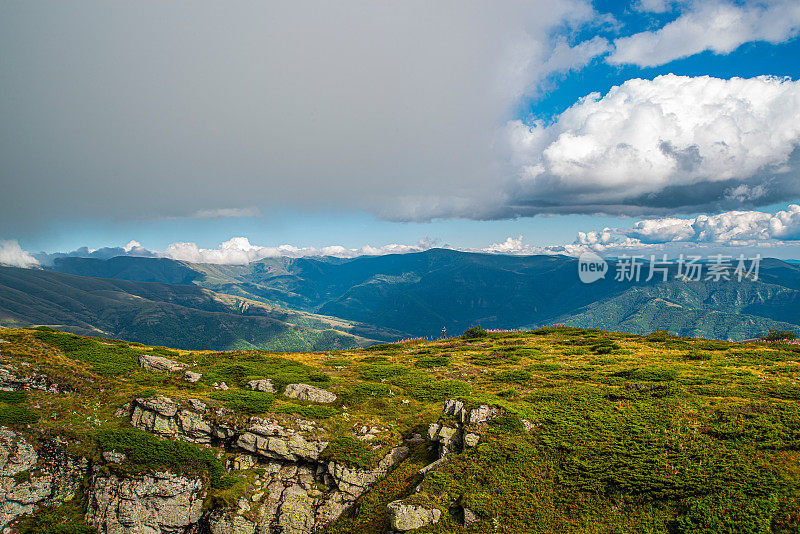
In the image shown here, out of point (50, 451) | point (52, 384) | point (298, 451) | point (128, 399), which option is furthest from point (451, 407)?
point (52, 384)

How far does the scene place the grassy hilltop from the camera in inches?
544

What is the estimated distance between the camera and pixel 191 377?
2794cm

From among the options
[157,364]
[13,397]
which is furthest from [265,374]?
[13,397]

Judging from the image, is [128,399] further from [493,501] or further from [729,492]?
[729,492]

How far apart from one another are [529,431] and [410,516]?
7.78 m

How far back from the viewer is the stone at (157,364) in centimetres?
3006

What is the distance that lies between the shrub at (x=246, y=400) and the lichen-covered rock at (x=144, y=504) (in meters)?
4.83

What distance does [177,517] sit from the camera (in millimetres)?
18609

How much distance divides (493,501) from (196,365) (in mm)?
29163

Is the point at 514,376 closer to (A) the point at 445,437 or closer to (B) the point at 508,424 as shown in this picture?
(B) the point at 508,424

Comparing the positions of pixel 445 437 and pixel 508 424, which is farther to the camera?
pixel 445 437

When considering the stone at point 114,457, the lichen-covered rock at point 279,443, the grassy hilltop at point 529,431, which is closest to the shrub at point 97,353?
the grassy hilltop at point 529,431

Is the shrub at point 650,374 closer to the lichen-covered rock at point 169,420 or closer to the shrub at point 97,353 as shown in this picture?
the lichen-covered rock at point 169,420

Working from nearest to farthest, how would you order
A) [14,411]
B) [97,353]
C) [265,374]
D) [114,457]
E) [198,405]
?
[114,457] < [14,411] < [198,405] < [97,353] < [265,374]
